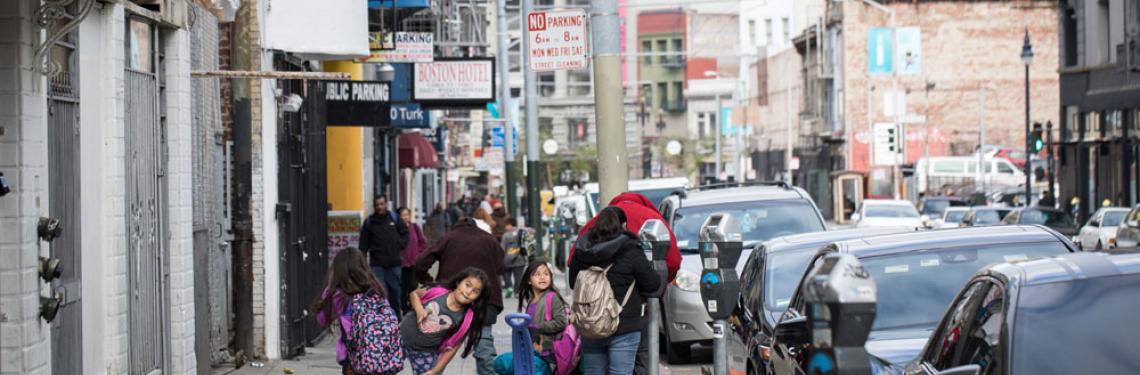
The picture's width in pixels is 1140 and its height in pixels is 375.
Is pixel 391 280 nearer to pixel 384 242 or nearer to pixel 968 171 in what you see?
pixel 384 242

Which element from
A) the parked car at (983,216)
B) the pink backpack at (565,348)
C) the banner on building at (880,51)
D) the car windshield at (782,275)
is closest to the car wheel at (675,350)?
the car windshield at (782,275)

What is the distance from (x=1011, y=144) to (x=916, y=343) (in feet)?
241

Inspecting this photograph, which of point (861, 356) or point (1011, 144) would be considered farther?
point (1011, 144)

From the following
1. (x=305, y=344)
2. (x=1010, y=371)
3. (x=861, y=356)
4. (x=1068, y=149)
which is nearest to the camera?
(x=861, y=356)

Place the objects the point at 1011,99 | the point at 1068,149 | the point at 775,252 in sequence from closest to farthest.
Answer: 1. the point at 775,252
2. the point at 1068,149
3. the point at 1011,99

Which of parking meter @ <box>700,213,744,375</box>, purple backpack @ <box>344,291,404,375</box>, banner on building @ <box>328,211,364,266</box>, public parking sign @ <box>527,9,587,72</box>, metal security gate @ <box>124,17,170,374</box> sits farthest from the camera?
banner on building @ <box>328,211,364,266</box>

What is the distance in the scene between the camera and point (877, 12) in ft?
262

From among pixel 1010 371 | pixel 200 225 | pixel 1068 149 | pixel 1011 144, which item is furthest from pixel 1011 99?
pixel 1010 371

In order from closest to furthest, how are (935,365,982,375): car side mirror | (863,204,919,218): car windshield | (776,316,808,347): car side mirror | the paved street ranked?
1. (935,365,982,375): car side mirror
2. (776,316,808,347): car side mirror
3. the paved street
4. (863,204,919,218): car windshield

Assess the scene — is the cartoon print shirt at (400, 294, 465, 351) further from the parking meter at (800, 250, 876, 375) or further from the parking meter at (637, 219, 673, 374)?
the parking meter at (800, 250, 876, 375)

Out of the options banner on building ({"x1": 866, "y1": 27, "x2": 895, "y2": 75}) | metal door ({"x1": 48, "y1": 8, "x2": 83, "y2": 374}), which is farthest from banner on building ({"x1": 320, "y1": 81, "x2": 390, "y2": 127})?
banner on building ({"x1": 866, "y1": 27, "x2": 895, "y2": 75})

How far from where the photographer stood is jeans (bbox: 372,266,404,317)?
785 inches

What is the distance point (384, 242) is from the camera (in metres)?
19.8

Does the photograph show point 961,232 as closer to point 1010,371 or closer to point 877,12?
point 1010,371
